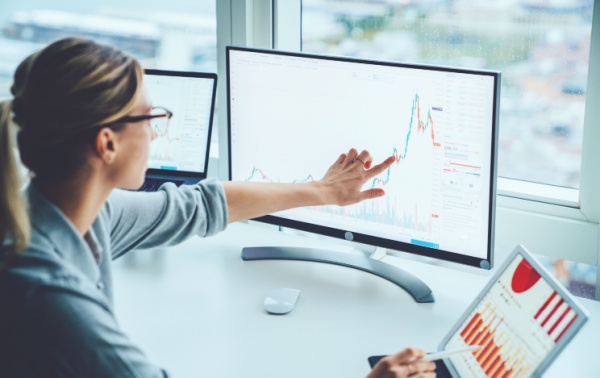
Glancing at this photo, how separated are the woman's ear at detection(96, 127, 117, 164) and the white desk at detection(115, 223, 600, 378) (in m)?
0.36

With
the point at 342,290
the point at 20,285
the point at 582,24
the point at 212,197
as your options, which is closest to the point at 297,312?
the point at 342,290

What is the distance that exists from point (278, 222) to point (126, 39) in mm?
1056

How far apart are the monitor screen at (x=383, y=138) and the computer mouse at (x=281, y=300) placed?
199 mm

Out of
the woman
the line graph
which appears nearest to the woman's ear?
the woman

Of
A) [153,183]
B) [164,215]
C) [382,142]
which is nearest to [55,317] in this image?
[164,215]

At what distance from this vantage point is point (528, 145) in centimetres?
178

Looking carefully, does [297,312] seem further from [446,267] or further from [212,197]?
[446,267]

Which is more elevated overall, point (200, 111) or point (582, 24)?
point (582, 24)

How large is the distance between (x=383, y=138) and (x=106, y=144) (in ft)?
2.13

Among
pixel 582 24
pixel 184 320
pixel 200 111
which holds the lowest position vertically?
pixel 184 320

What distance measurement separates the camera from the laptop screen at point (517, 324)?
3.76 feet

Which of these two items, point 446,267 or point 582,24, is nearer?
point 582,24

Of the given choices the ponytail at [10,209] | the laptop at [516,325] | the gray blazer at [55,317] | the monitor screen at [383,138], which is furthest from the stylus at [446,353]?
the ponytail at [10,209]

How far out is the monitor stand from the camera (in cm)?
164
